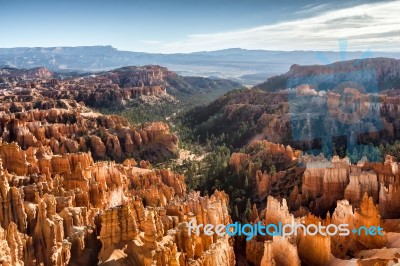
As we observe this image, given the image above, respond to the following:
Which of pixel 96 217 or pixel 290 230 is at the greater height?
pixel 96 217

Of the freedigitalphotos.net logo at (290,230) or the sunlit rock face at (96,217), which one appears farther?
the freedigitalphotos.net logo at (290,230)

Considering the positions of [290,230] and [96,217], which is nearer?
[96,217]

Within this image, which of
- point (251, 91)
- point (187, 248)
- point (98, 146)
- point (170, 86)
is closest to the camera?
point (187, 248)

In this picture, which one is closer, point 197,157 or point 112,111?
point 197,157

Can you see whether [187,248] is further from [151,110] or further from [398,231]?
[151,110]

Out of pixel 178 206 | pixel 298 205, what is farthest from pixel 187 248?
pixel 298 205

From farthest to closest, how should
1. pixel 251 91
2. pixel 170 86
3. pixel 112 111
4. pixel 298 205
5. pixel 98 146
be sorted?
pixel 170 86 → pixel 112 111 → pixel 251 91 → pixel 98 146 → pixel 298 205

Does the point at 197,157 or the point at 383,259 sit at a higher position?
the point at 383,259

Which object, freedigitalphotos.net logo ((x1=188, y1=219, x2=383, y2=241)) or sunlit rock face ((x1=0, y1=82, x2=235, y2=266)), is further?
freedigitalphotos.net logo ((x1=188, y1=219, x2=383, y2=241))

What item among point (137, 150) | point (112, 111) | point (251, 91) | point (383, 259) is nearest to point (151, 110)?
point (112, 111)
